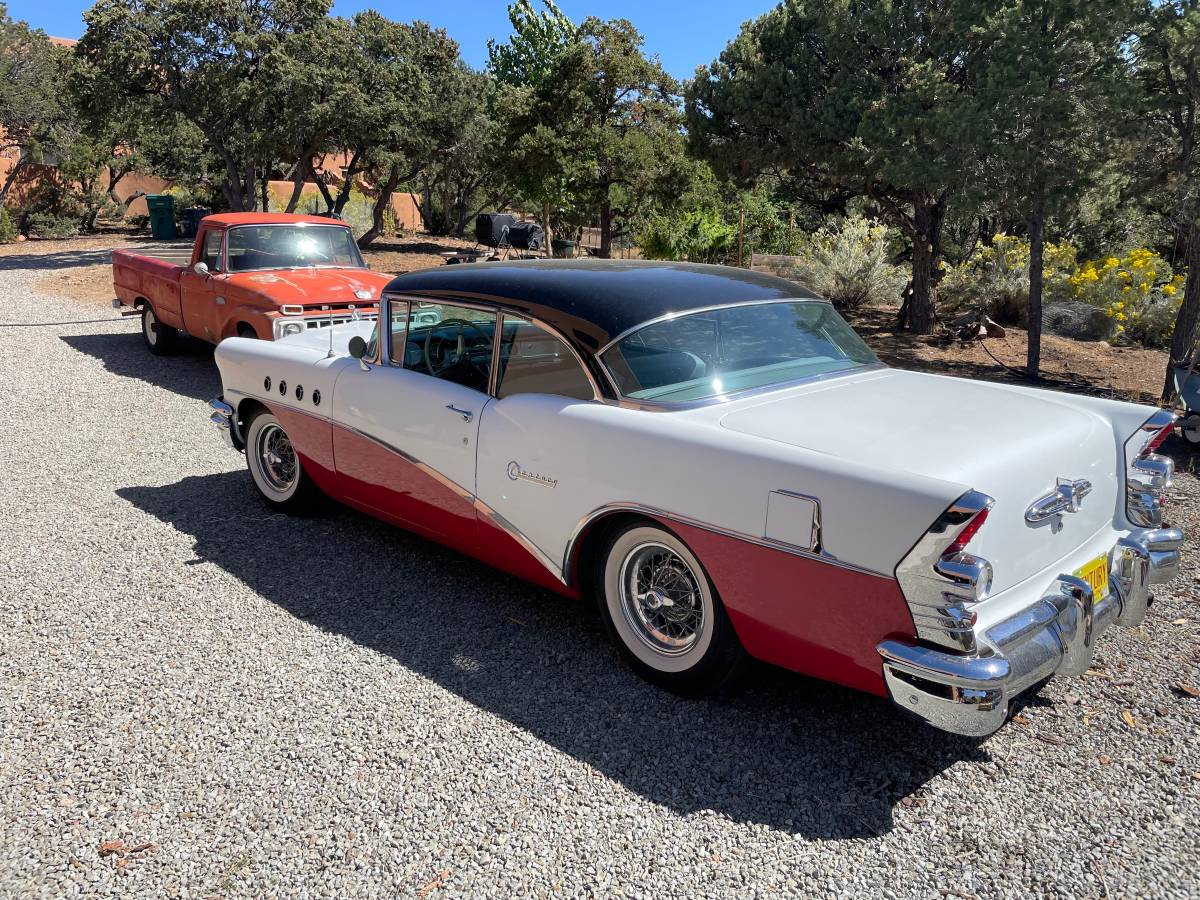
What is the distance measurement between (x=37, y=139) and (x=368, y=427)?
90.5 ft

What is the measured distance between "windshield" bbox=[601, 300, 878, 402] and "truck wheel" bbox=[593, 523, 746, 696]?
586mm

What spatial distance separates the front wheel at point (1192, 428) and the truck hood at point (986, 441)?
4200 millimetres

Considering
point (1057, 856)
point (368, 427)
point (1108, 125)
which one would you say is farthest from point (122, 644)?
point (1108, 125)

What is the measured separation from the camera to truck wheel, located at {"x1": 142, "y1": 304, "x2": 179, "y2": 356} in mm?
10461

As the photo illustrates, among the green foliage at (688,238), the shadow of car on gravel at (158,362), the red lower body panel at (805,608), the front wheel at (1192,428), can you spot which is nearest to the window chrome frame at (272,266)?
the shadow of car on gravel at (158,362)

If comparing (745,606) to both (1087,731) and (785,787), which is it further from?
(1087,731)

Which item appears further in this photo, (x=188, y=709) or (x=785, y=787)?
(x=188, y=709)

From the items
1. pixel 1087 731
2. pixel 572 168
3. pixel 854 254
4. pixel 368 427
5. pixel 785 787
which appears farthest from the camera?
pixel 572 168

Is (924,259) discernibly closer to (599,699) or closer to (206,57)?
(599,699)

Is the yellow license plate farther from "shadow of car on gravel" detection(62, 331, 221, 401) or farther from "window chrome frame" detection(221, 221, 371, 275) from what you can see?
"window chrome frame" detection(221, 221, 371, 275)

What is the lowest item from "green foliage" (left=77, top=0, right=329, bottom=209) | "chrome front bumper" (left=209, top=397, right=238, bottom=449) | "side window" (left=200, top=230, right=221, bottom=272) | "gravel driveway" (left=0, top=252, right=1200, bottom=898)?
"gravel driveway" (left=0, top=252, right=1200, bottom=898)

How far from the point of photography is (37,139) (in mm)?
25750

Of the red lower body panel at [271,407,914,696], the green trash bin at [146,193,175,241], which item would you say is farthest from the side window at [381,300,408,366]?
the green trash bin at [146,193,175,241]

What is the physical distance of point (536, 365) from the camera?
374 cm
